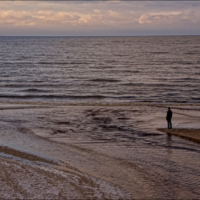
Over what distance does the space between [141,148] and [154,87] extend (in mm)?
22659

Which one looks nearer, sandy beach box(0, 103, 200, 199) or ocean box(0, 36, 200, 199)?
sandy beach box(0, 103, 200, 199)

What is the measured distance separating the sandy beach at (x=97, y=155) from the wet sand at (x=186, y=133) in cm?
5

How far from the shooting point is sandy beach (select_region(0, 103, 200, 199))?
9539 mm

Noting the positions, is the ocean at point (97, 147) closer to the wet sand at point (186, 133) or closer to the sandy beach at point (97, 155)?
the sandy beach at point (97, 155)

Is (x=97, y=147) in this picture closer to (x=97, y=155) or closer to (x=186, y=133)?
(x=97, y=155)

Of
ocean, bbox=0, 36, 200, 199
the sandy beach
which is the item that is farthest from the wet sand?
ocean, bbox=0, 36, 200, 199

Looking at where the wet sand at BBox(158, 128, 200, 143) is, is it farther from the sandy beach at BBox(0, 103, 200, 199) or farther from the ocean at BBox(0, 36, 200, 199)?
the ocean at BBox(0, 36, 200, 199)

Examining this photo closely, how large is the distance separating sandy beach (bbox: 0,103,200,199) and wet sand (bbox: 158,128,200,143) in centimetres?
5

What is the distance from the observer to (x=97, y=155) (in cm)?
1314

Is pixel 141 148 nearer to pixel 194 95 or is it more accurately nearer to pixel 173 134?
pixel 173 134

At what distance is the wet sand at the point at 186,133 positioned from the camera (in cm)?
1571

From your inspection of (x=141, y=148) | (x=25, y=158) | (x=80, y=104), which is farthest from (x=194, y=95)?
(x=25, y=158)

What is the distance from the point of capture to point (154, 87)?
36.1 metres

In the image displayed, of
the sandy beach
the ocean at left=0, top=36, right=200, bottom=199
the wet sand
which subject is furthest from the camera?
the wet sand
